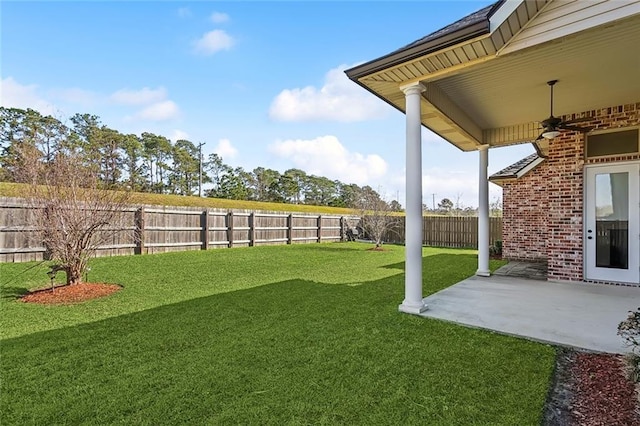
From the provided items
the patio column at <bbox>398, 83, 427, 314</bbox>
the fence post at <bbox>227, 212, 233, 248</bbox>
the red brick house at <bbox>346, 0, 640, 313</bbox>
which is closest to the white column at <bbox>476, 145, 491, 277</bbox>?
the red brick house at <bbox>346, 0, 640, 313</bbox>

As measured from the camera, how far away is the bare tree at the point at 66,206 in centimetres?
523

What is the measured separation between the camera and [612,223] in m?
6.09

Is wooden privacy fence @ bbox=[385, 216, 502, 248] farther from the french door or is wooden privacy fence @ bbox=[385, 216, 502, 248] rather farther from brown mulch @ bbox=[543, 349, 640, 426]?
brown mulch @ bbox=[543, 349, 640, 426]

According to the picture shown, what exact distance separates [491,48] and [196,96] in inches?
450

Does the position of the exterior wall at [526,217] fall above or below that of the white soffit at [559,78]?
below

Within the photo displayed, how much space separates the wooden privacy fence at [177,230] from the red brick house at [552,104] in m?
5.57

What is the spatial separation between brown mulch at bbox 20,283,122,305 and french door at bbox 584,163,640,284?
8.46 m

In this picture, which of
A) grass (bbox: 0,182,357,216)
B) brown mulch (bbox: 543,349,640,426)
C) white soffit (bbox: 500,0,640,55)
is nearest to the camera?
brown mulch (bbox: 543,349,640,426)

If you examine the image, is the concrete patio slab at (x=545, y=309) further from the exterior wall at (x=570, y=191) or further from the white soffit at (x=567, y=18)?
the white soffit at (x=567, y=18)

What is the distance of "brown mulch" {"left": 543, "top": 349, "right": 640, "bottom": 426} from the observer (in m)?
2.10

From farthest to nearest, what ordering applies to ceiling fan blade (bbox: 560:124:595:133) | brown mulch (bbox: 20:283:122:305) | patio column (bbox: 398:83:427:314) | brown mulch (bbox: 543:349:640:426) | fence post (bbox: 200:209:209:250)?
fence post (bbox: 200:209:209:250) → ceiling fan blade (bbox: 560:124:595:133) → brown mulch (bbox: 20:283:122:305) → patio column (bbox: 398:83:427:314) → brown mulch (bbox: 543:349:640:426)

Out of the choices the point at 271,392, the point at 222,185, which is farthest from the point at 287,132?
the point at 271,392

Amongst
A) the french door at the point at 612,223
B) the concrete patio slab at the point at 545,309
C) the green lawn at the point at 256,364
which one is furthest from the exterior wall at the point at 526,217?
the green lawn at the point at 256,364

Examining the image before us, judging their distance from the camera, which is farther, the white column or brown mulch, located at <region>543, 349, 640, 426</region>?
the white column
